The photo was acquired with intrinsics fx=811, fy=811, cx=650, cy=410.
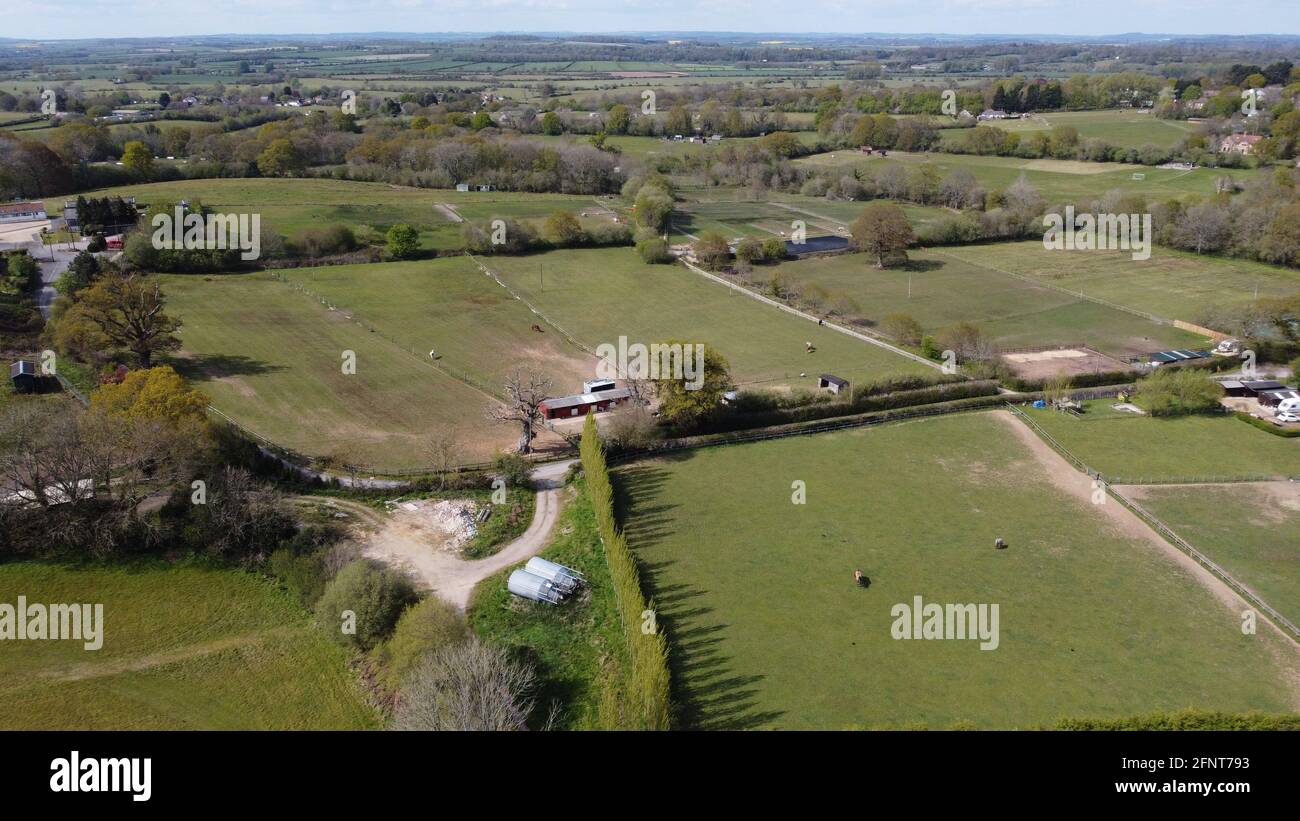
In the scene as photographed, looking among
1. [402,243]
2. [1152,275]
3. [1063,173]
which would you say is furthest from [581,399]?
[1063,173]

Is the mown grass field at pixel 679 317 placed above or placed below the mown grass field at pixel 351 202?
below

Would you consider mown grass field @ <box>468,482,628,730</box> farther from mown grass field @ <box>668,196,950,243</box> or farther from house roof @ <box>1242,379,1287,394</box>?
mown grass field @ <box>668,196,950,243</box>

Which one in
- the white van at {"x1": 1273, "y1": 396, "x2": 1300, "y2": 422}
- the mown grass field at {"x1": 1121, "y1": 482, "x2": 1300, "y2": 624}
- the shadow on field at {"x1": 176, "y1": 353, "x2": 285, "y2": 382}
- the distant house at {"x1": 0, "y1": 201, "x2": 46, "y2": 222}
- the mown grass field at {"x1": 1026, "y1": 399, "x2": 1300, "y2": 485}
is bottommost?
the mown grass field at {"x1": 1121, "y1": 482, "x2": 1300, "y2": 624}

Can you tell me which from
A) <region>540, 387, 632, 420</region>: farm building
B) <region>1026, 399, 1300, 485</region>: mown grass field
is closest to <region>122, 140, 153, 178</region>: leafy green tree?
<region>540, 387, 632, 420</region>: farm building

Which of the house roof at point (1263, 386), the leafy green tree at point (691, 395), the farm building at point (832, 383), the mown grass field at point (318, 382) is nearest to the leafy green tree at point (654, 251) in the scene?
the mown grass field at point (318, 382)

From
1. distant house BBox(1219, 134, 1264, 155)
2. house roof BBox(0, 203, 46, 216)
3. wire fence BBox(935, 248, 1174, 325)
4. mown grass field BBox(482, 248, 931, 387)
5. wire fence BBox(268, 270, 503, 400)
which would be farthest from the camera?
distant house BBox(1219, 134, 1264, 155)

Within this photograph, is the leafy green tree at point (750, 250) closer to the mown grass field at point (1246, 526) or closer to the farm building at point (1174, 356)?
the farm building at point (1174, 356)

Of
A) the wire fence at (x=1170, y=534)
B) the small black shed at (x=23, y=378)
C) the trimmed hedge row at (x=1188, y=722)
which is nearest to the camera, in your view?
the trimmed hedge row at (x=1188, y=722)
